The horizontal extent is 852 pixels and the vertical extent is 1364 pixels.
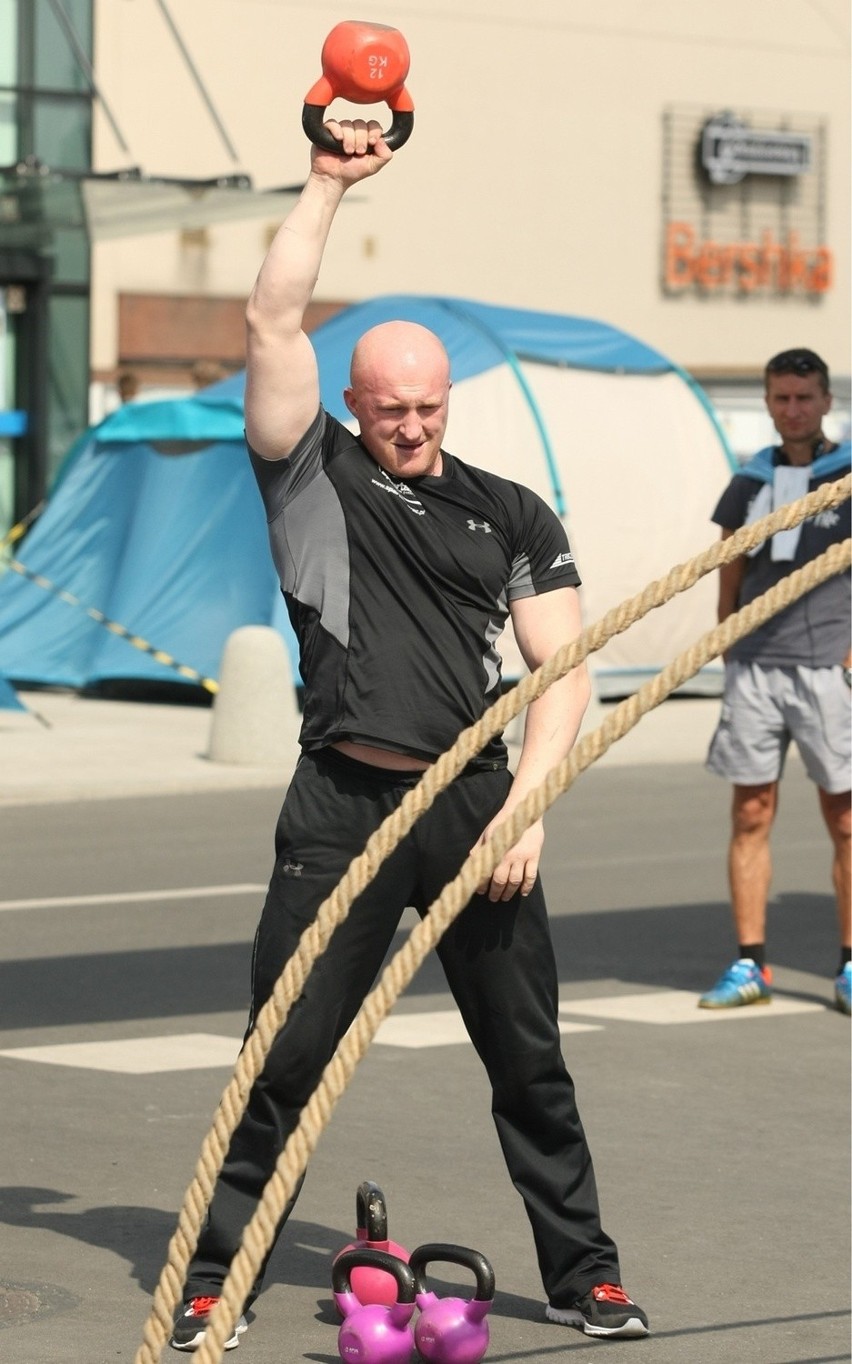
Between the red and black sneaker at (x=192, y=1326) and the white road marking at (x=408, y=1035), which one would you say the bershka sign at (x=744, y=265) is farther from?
the red and black sneaker at (x=192, y=1326)

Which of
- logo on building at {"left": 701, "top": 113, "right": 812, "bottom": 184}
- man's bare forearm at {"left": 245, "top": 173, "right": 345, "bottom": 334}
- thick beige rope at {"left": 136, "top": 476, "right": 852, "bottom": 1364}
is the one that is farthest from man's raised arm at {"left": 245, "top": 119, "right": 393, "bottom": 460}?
logo on building at {"left": 701, "top": 113, "right": 812, "bottom": 184}

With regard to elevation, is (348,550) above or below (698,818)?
above

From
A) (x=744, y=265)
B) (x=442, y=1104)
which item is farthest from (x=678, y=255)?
(x=442, y=1104)

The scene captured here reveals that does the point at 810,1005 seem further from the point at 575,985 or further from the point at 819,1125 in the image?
the point at 819,1125

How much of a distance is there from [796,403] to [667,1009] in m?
1.98

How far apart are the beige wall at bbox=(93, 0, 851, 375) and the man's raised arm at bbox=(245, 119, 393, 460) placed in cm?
2256

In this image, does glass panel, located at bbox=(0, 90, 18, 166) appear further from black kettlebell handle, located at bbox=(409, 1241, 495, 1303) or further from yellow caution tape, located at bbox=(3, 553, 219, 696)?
black kettlebell handle, located at bbox=(409, 1241, 495, 1303)

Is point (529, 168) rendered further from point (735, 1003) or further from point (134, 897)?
point (735, 1003)

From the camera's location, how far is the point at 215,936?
941cm

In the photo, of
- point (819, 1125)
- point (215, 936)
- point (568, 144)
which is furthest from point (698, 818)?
point (568, 144)

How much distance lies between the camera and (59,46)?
27.7 m

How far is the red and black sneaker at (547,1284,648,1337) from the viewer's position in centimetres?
488

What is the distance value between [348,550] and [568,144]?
28695mm

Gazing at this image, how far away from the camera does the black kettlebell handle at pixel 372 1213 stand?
4.79 metres
